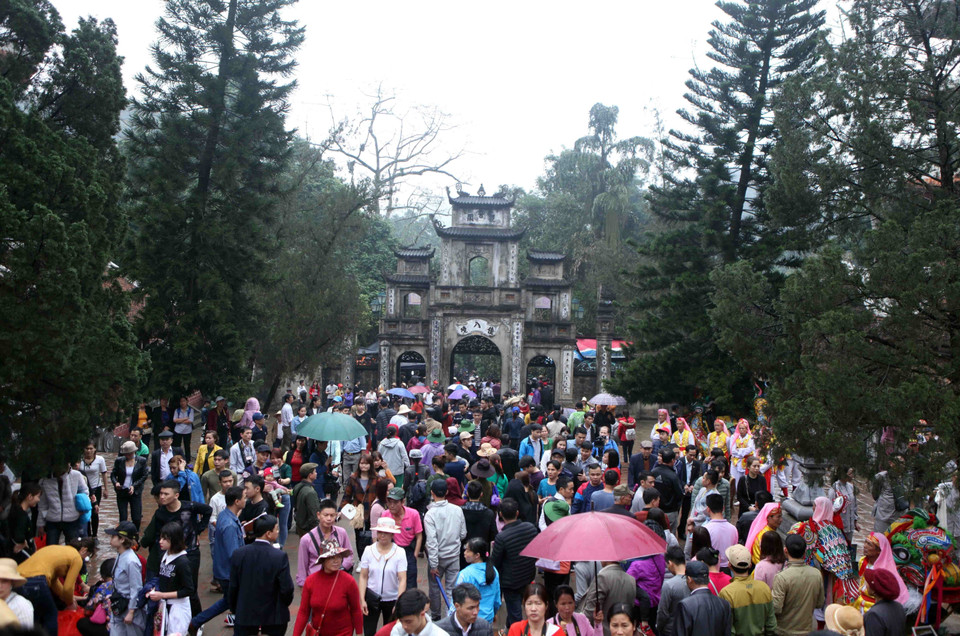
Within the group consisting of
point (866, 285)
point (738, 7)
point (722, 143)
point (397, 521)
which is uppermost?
point (738, 7)

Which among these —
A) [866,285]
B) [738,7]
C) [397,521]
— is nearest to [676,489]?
[866,285]

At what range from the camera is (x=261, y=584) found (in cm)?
549

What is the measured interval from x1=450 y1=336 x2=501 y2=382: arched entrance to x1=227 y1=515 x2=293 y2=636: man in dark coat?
24.6m

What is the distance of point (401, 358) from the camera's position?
103ft

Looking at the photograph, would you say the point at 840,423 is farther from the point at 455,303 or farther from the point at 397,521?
the point at 455,303

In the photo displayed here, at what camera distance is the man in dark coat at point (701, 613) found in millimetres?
5066

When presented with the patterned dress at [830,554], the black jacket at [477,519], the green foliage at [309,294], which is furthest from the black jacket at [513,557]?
the green foliage at [309,294]

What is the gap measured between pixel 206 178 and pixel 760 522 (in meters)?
13.7

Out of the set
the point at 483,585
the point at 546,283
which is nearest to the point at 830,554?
the point at 483,585

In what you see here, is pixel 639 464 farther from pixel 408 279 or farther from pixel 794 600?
pixel 408 279

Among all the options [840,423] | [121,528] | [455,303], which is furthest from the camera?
[455,303]

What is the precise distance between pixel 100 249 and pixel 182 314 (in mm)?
7215

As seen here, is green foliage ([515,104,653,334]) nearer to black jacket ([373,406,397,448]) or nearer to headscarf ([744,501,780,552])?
black jacket ([373,406,397,448])

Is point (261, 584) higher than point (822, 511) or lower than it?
lower
